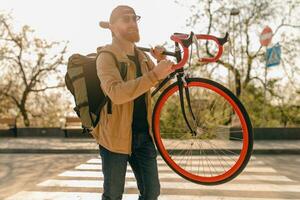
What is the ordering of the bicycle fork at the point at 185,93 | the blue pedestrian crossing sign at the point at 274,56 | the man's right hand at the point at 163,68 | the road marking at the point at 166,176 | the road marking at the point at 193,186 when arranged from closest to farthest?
the man's right hand at the point at 163,68 < the bicycle fork at the point at 185,93 < the road marking at the point at 193,186 < the road marking at the point at 166,176 < the blue pedestrian crossing sign at the point at 274,56

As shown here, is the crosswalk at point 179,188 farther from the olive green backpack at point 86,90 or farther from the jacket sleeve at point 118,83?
the jacket sleeve at point 118,83

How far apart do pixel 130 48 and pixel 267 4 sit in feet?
55.0

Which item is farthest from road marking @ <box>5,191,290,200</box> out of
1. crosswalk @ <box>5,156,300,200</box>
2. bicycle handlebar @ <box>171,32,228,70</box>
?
bicycle handlebar @ <box>171,32,228,70</box>

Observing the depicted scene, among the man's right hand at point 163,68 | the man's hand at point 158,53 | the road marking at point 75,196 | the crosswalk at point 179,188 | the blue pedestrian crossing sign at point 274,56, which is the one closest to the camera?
the man's right hand at point 163,68

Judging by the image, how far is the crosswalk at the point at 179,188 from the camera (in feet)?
18.4

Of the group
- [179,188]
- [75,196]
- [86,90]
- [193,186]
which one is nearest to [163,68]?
[86,90]

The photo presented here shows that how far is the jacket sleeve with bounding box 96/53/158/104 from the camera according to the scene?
2215mm

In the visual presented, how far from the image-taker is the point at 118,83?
89.3 inches

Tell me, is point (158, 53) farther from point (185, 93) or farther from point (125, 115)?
point (125, 115)

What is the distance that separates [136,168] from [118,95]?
2.26 feet

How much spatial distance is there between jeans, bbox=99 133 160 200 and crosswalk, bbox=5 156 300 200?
9.87ft

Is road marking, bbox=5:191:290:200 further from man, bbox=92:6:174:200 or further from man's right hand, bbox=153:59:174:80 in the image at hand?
man's right hand, bbox=153:59:174:80

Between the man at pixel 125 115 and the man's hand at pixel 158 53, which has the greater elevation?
the man's hand at pixel 158 53

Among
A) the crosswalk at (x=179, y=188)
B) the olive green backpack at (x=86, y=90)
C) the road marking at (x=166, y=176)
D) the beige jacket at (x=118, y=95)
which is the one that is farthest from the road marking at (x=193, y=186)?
the olive green backpack at (x=86, y=90)
